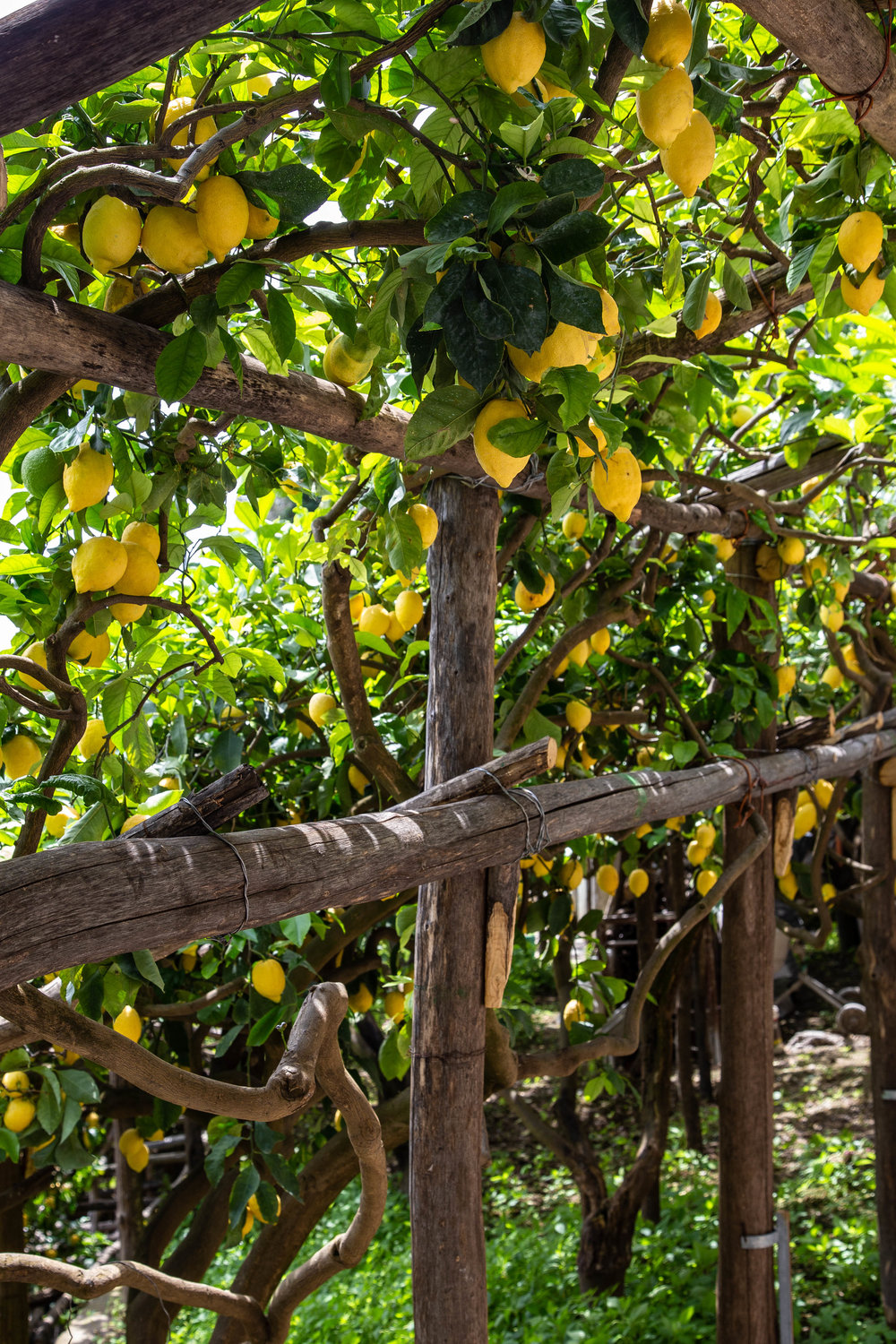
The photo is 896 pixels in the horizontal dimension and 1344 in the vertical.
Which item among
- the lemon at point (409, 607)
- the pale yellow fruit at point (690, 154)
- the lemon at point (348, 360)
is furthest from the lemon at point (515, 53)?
the lemon at point (409, 607)

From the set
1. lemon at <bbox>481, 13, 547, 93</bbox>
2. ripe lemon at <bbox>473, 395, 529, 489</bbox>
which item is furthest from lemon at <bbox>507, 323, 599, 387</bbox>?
lemon at <bbox>481, 13, 547, 93</bbox>

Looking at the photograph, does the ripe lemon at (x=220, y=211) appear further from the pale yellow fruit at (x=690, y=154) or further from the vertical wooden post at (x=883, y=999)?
the vertical wooden post at (x=883, y=999)

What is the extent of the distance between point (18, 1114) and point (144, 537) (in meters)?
1.55

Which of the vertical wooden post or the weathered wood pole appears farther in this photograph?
the vertical wooden post

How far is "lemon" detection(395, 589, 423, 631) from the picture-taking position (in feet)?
7.06

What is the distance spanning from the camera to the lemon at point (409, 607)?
215cm

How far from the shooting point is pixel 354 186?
121cm

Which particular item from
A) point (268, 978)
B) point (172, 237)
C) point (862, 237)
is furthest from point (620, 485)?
point (268, 978)

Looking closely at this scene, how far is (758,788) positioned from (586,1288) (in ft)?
7.82

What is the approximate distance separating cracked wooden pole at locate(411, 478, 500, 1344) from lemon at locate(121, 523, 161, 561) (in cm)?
57

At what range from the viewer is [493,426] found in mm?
968

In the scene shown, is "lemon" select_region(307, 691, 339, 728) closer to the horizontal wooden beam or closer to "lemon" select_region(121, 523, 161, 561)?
the horizontal wooden beam

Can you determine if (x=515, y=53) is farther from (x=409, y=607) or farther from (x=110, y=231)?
(x=409, y=607)

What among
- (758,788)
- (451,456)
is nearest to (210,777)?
(451,456)
